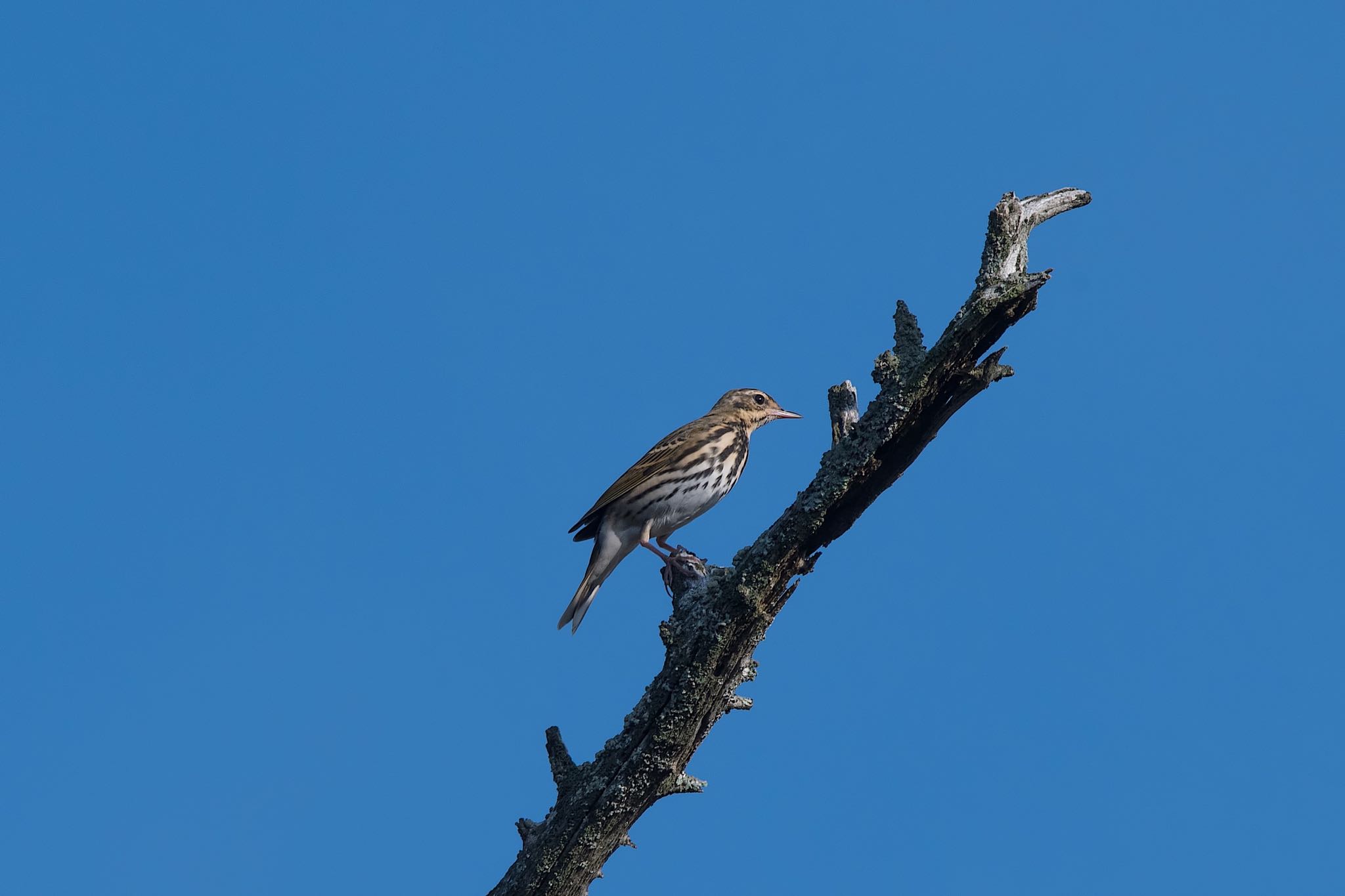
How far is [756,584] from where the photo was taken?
20.0ft

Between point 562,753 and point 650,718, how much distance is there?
2.12 feet

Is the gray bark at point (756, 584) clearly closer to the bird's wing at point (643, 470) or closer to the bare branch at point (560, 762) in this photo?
the bare branch at point (560, 762)

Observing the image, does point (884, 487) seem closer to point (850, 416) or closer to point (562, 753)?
point (850, 416)

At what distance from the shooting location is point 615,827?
634 centimetres

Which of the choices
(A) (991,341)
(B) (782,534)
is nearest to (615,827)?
(B) (782,534)

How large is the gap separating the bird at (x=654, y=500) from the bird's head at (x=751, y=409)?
0.70 meters

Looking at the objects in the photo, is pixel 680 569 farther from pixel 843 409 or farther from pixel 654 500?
pixel 843 409

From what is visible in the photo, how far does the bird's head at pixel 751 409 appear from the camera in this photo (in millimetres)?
11180

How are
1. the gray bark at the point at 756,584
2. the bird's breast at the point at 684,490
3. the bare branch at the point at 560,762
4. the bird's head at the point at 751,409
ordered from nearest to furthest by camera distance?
1. the gray bark at the point at 756,584
2. the bare branch at the point at 560,762
3. the bird's breast at the point at 684,490
4. the bird's head at the point at 751,409

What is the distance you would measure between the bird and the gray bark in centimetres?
345

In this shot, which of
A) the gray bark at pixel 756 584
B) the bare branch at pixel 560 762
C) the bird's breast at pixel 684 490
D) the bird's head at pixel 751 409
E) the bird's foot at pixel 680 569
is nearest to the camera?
the gray bark at pixel 756 584

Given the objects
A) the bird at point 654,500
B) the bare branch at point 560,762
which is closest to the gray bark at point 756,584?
the bare branch at point 560,762

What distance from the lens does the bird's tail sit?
10.1m

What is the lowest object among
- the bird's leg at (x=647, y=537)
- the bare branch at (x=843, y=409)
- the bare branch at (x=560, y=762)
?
the bare branch at (x=560, y=762)
